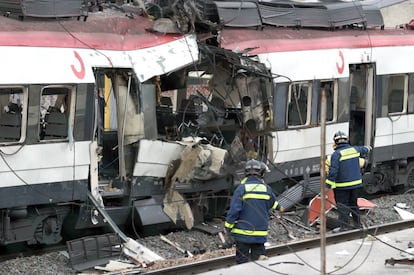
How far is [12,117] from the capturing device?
10.3 m

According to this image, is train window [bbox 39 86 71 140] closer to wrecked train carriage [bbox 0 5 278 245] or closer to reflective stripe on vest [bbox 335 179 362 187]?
wrecked train carriage [bbox 0 5 278 245]

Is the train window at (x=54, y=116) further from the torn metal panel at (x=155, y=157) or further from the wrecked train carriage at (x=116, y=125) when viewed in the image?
the torn metal panel at (x=155, y=157)

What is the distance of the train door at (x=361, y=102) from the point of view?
1526 cm

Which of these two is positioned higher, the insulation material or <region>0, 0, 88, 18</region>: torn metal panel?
<region>0, 0, 88, 18</region>: torn metal panel

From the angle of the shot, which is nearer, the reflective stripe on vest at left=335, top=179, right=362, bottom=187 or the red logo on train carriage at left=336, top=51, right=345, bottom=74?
the reflective stripe on vest at left=335, top=179, right=362, bottom=187

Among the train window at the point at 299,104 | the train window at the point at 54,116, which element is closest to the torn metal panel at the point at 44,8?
the train window at the point at 54,116

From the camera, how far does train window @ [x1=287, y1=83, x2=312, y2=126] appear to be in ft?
44.8

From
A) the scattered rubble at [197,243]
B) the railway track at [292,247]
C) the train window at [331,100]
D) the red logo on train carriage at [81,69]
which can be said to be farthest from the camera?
the train window at [331,100]

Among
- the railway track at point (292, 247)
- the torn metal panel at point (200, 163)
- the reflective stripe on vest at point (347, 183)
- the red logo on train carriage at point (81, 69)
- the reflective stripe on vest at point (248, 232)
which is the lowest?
the railway track at point (292, 247)

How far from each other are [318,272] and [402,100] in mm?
8449

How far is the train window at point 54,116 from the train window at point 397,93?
7.32 meters

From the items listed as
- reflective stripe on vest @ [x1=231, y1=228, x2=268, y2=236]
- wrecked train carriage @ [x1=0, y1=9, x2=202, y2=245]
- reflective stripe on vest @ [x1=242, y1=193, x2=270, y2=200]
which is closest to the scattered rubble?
wrecked train carriage @ [x1=0, y1=9, x2=202, y2=245]

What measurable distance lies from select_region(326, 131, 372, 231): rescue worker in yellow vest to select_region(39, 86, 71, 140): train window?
13.1ft

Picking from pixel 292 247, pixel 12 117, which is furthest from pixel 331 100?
pixel 12 117
